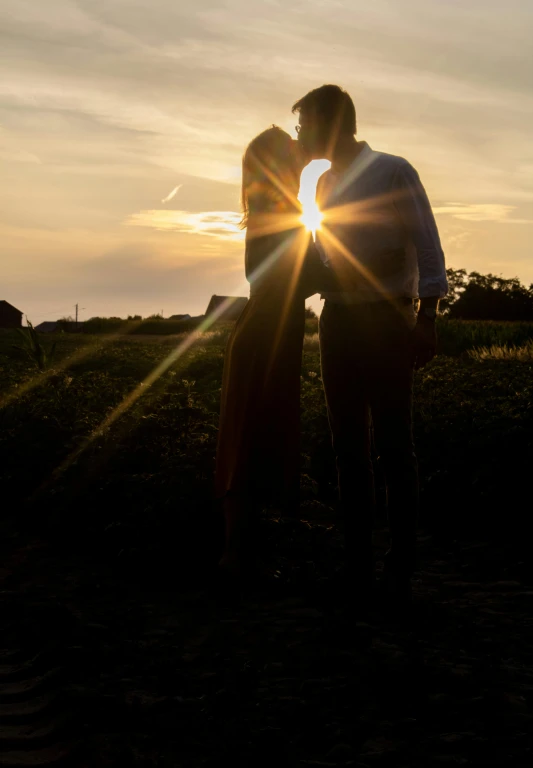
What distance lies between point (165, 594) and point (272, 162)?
7.40ft

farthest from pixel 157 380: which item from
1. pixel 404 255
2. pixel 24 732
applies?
pixel 24 732

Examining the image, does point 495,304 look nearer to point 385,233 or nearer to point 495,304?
point 495,304

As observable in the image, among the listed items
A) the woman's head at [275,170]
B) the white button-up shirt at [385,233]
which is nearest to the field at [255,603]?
the white button-up shirt at [385,233]

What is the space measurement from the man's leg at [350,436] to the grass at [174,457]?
1.20 metres

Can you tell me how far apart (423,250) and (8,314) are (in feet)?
269

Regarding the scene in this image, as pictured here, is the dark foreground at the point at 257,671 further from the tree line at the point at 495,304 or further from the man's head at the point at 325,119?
the tree line at the point at 495,304

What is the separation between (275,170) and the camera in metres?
4.30

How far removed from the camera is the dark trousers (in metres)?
3.92

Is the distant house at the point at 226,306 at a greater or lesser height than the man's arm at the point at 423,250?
greater

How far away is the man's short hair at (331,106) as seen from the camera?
13.1ft

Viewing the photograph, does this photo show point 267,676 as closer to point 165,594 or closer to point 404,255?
point 165,594

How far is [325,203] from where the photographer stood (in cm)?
420

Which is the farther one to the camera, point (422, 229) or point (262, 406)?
point (262, 406)

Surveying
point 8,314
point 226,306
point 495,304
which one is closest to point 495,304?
point 495,304
